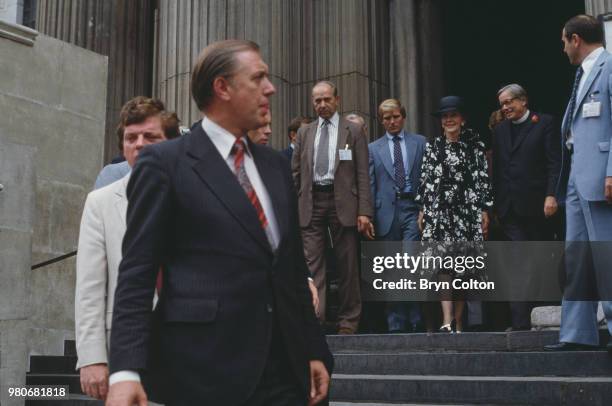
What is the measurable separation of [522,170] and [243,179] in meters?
5.43

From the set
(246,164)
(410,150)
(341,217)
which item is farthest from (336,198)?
(246,164)

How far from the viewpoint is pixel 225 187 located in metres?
2.72

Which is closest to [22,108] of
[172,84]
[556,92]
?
[172,84]

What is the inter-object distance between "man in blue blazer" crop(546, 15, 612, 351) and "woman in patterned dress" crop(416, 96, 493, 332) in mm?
1618

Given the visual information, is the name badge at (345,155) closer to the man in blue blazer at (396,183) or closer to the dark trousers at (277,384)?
the man in blue blazer at (396,183)

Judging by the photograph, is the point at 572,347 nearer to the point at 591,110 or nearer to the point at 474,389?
the point at 474,389

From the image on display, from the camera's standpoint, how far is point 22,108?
9430 mm

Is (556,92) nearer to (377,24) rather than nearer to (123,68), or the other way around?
(377,24)

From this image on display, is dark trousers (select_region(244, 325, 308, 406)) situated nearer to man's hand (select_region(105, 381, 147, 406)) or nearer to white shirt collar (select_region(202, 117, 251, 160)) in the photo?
→ man's hand (select_region(105, 381, 147, 406))

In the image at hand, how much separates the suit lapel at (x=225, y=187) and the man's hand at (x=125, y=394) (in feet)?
1.77

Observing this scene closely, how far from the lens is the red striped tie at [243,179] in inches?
109

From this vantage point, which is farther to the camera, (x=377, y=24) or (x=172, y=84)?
(x=377, y=24)

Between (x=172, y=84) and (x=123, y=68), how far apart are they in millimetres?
2911

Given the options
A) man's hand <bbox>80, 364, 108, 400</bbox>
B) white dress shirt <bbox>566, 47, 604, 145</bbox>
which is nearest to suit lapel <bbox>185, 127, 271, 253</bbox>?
man's hand <bbox>80, 364, 108, 400</bbox>
